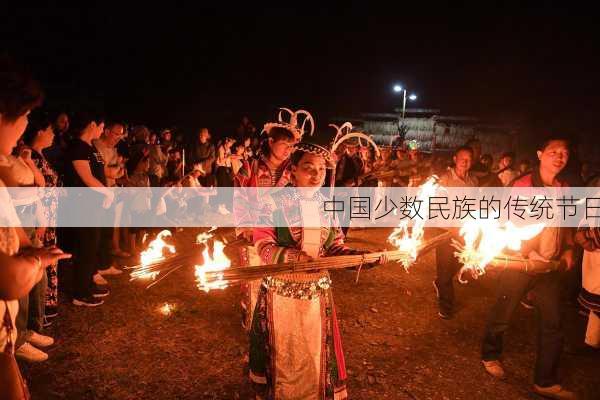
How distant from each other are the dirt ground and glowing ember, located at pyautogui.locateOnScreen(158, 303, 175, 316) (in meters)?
0.08

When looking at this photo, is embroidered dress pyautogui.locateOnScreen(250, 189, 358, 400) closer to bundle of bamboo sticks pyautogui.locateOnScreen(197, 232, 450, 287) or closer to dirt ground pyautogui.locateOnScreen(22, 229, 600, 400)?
bundle of bamboo sticks pyautogui.locateOnScreen(197, 232, 450, 287)

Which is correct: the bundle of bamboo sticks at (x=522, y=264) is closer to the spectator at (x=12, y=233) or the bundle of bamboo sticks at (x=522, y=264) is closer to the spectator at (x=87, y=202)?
the spectator at (x=12, y=233)

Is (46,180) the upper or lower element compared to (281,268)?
upper

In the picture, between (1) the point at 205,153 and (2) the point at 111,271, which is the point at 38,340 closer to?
(2) the point at 111,271

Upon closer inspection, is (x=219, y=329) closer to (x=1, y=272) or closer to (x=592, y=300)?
(x=1, y=272)

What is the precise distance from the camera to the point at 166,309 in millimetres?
5395

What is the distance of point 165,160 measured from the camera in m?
10.1

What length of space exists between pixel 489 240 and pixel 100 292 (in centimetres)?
515

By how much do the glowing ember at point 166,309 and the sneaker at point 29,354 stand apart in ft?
4.90

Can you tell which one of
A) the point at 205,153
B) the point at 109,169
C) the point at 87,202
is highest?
the point at 205,153

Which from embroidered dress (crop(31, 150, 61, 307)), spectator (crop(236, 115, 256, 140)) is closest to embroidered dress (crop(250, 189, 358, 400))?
embroidered dress (crop(31, 150, 61, 307))

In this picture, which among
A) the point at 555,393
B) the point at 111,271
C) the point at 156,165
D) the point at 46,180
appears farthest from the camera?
the point at 156,165

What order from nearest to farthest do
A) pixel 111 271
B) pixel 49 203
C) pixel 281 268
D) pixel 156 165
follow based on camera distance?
pixel 281 268 < pixel 49 203 < pixel 111 271 < pixel 156 165

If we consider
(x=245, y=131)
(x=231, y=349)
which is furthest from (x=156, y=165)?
(x=231, y=349)
